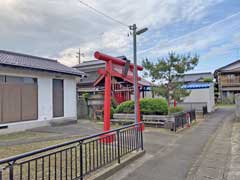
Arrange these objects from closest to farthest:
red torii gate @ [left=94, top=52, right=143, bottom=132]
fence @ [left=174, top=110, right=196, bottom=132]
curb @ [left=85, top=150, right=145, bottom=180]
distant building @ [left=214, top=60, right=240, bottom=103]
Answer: curb @ [left=85, top=150, right=145, bottom=180] < red torii gate @ [left=94, top=52, right=143, bottom=132] < fence @ [left=174, top=110, right=196, bottom=132] < distant building @ [left=214, top=60, right=240, bottom=103]

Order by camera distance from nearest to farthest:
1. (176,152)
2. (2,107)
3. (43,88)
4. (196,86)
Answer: (176,152)
(2,107)
(43,88)
(196,86)

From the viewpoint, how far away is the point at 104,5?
8.04m

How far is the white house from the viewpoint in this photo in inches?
395

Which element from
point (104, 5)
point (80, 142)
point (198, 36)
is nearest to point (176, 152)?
point (80, 142)

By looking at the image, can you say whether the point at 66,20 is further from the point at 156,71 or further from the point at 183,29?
the point at 183,29

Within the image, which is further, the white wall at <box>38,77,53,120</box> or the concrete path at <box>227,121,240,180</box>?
the white wall at <box>38,77,53,120</box>

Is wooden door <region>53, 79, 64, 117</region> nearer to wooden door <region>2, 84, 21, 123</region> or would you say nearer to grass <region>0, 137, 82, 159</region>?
wooden door <region>2, 84, 21, 123</region>

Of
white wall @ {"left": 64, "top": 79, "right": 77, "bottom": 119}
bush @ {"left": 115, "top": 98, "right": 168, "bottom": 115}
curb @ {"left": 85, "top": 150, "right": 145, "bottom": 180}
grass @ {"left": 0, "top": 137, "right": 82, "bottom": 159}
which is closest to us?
curb @ {"left": 85, "top": 150, "right": 145, "bottom": 180}

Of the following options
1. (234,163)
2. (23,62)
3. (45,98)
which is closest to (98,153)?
(234,163)

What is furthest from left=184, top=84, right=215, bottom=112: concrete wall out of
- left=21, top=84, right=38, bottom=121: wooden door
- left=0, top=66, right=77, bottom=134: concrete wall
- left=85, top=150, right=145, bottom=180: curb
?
left=85, top=150, right=145, bottom=180: curb

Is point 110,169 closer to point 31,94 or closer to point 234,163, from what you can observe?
point 234,163

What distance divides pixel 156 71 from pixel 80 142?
34.2 feet

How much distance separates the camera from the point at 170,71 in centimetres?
1370

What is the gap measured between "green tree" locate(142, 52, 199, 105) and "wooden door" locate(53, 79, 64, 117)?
562cm
